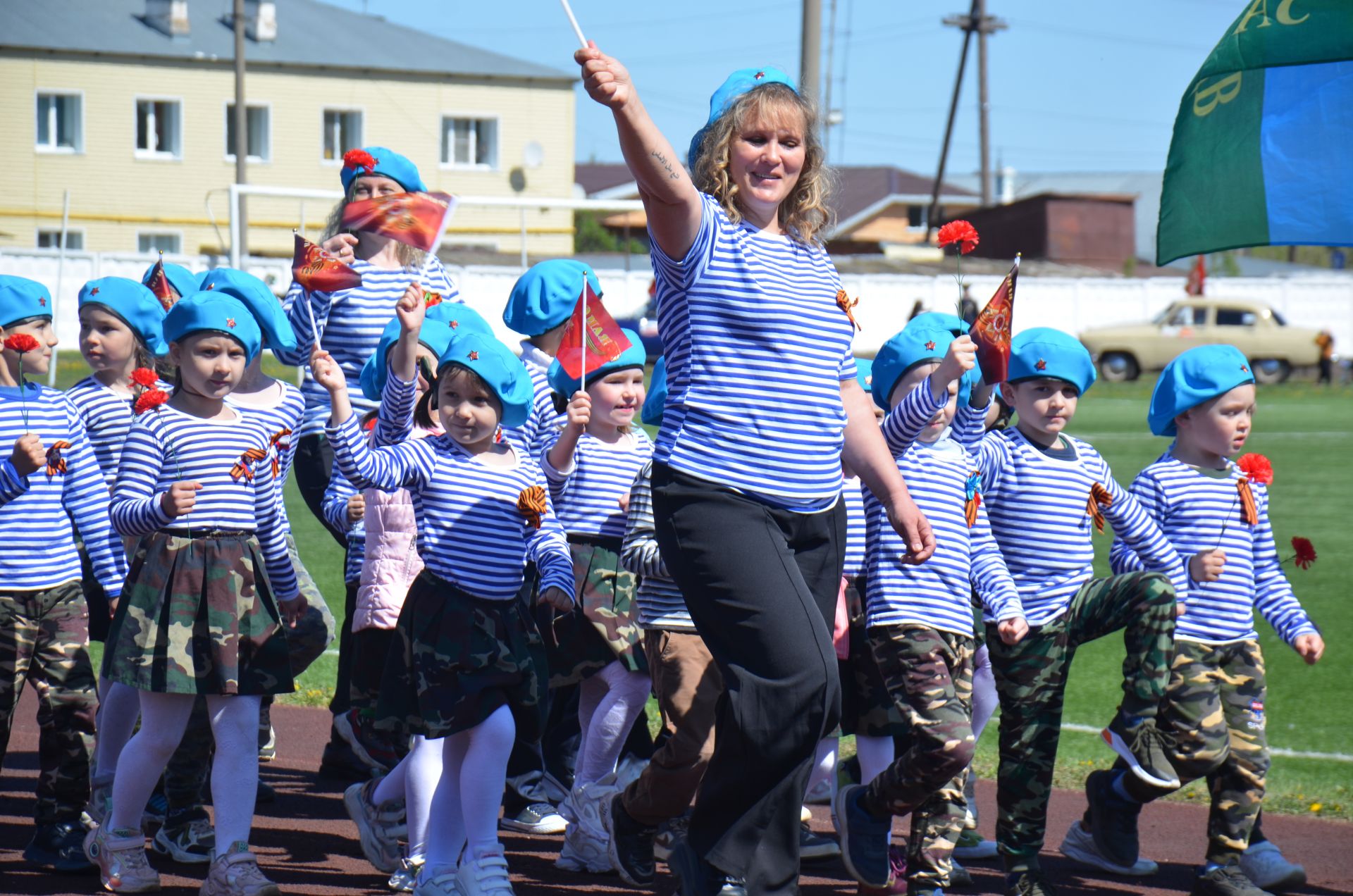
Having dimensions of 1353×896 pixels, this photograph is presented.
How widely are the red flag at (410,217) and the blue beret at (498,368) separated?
0.98 meters

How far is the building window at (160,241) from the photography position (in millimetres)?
46000

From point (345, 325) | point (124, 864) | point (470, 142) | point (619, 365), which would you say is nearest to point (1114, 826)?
point (619, 365)

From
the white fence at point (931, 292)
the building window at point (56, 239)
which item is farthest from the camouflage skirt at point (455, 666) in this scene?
the building window at point (56, 239)

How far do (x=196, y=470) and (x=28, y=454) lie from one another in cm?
47

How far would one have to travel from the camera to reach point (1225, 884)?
4.96m

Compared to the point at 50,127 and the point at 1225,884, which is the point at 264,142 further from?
the point at 1225,884

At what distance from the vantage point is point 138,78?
149 ft

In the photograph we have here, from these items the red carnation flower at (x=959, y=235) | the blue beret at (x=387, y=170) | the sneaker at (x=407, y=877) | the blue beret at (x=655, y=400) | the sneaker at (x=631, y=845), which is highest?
the blue beret at (x=387, y=170)

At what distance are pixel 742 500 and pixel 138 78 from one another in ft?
150

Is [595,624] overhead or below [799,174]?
below

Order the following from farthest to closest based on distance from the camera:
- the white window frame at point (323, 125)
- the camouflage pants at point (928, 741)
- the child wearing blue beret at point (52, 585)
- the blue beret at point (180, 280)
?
1. the white window frame at point (323, 125)
2. the blue beret at point (180, 280)
3. the child wearing blue beret at point (52, 585)
4. the camouflage pants at point (928, 741)

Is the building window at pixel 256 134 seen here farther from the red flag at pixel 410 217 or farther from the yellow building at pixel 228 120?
the red flag at pixel 410 217

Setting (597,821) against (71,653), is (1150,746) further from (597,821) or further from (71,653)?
(71,653)

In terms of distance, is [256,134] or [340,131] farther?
[340,131]
